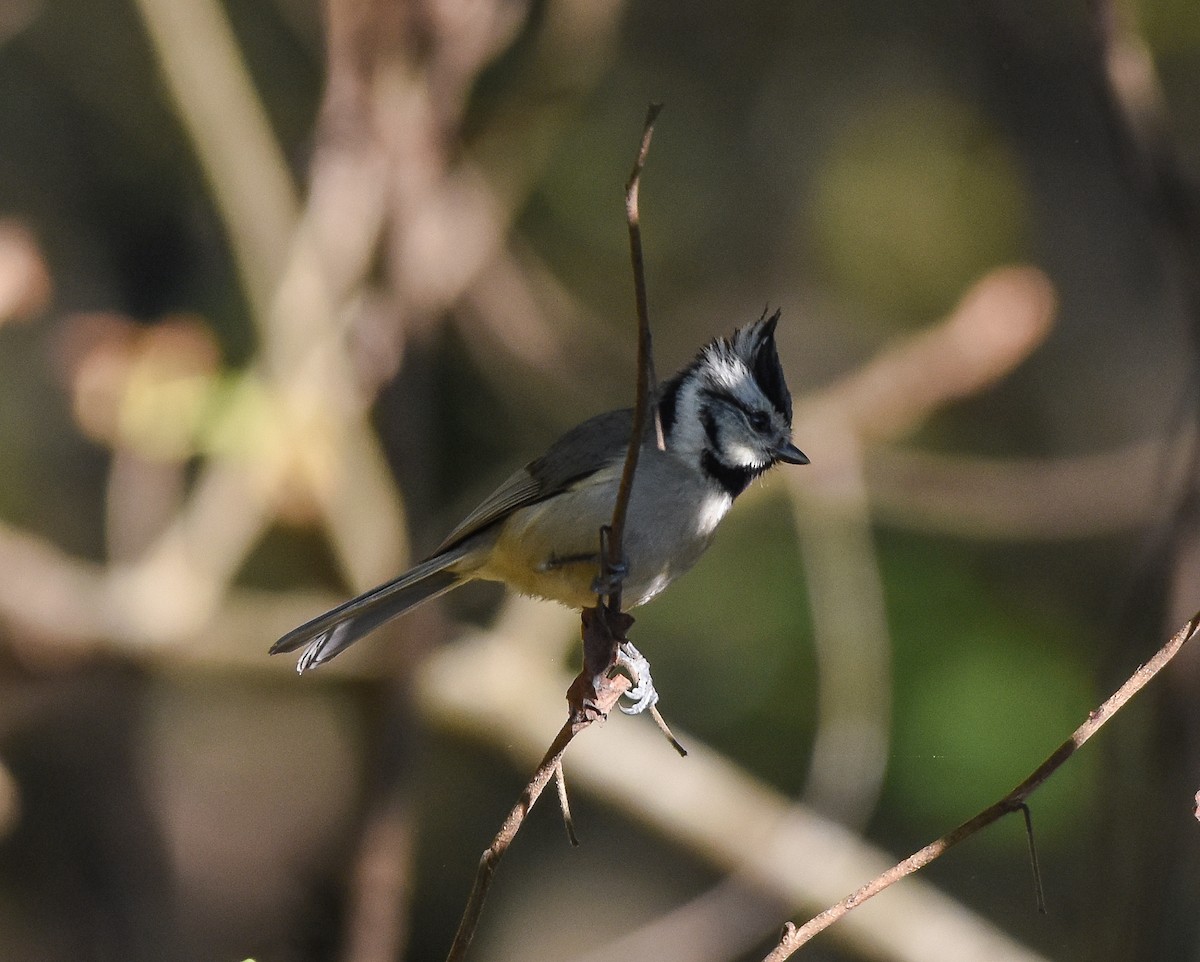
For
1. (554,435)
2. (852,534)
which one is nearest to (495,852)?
(852,534)

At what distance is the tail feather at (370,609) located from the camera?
2.44m

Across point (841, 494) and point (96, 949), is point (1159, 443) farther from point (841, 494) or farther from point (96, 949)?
point (96, 949)

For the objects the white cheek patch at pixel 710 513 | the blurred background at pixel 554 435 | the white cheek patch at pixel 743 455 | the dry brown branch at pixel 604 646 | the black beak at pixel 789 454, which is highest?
the blurred background at pixel 554 435

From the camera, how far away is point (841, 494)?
3740 mm

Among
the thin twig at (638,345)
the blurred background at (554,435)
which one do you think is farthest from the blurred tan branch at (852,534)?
the thin twig at (638,345)

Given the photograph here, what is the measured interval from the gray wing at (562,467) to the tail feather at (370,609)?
0.23 feet

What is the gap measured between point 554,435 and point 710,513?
8.83 ft

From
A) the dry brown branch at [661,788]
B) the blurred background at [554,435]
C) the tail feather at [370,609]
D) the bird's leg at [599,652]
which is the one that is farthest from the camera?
the dry brown branch at [661,788]

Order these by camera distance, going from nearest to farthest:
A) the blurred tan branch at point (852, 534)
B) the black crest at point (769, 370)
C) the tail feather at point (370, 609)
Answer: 1. the tail feather at point (370, 609)
2. the black crest at point (769, 370)
3. the blurred tan branch at point (852, 534)

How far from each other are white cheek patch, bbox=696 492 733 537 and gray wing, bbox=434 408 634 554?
215 mm

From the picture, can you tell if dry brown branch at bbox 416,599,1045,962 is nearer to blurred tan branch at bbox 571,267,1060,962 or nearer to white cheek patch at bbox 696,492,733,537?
blurred tan branch at bbox 571,267,1060,962

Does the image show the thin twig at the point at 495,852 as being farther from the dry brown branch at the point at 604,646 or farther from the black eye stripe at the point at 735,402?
the black eye stripe at the point at 735,402

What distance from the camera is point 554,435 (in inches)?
205

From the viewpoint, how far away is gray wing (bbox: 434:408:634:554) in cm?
270
